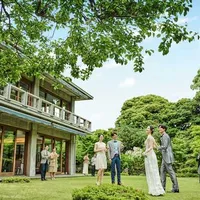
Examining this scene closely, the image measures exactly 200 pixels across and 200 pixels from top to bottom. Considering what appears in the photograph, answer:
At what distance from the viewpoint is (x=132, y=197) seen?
5.38 m

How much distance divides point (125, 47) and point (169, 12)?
146cm

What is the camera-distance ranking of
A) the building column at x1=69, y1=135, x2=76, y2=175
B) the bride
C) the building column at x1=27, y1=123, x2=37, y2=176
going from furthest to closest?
1. the building column at x1=69, y1=135, x2=76, y2=175
2. the building column at x1=27, y1=123, x2=37, y2=176
3. the bride

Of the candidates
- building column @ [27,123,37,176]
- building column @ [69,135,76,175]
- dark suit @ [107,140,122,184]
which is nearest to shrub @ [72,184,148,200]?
dark suit @ [107,140,122,184]

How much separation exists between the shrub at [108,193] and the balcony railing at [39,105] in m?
9.88

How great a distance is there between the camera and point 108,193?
5492 millimetres

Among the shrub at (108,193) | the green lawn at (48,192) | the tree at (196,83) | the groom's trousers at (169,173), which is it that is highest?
the tree at (196,83)

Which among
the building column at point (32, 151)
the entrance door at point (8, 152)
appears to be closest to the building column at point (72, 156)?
the building column at point (32, 151)

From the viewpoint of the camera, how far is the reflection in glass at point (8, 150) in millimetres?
16672

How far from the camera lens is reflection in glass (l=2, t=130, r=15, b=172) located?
16.7m

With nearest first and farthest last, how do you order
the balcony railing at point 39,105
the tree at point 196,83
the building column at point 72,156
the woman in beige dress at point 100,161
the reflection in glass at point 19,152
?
the woman in beige dress at point 100,161, the balcony railing at point 39,105, the reflection in glass at point 19,152, the building column at point 72,156, the tree at point 196,83

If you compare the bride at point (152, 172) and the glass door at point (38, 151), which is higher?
the glass door at point (38, 151)

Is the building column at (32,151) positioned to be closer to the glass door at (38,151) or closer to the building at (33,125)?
the building at (33,125)

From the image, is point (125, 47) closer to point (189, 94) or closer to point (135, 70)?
point (135, 70)

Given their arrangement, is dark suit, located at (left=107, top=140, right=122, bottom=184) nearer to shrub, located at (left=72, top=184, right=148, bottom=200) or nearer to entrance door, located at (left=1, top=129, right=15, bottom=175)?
shrub, located at (left=72, top=184, right=148, bottom=200)
